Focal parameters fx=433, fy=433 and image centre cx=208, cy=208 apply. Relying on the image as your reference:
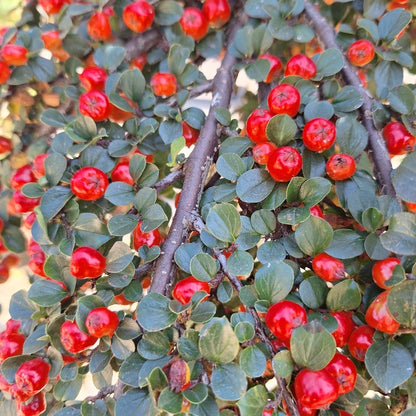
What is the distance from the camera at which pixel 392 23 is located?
70cm

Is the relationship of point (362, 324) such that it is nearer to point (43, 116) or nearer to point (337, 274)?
point (337, 274)

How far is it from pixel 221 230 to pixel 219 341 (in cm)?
14

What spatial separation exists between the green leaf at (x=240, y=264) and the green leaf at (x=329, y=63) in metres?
0.33

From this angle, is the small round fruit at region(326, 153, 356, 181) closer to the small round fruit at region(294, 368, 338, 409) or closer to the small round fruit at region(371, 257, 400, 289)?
the small round fruit at region(371, 257, 400, 289)

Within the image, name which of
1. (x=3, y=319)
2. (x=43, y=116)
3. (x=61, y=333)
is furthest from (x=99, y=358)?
(x=3, y=319)

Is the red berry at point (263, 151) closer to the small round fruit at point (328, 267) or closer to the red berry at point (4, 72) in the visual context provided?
the small round fruit at point (328, 267)

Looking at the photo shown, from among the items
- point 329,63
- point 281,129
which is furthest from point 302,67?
point 281,129

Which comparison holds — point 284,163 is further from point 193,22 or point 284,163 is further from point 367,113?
point 193,22

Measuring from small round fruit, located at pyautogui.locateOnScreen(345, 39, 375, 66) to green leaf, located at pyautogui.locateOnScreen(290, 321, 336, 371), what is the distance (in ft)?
1.55

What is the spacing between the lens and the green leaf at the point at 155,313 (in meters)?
0.49

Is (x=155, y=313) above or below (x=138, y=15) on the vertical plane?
below

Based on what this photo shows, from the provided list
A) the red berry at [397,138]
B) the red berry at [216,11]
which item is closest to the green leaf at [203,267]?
the red berry at [397,138]

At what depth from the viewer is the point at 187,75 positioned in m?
0.77

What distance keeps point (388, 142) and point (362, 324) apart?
281 millimetres
